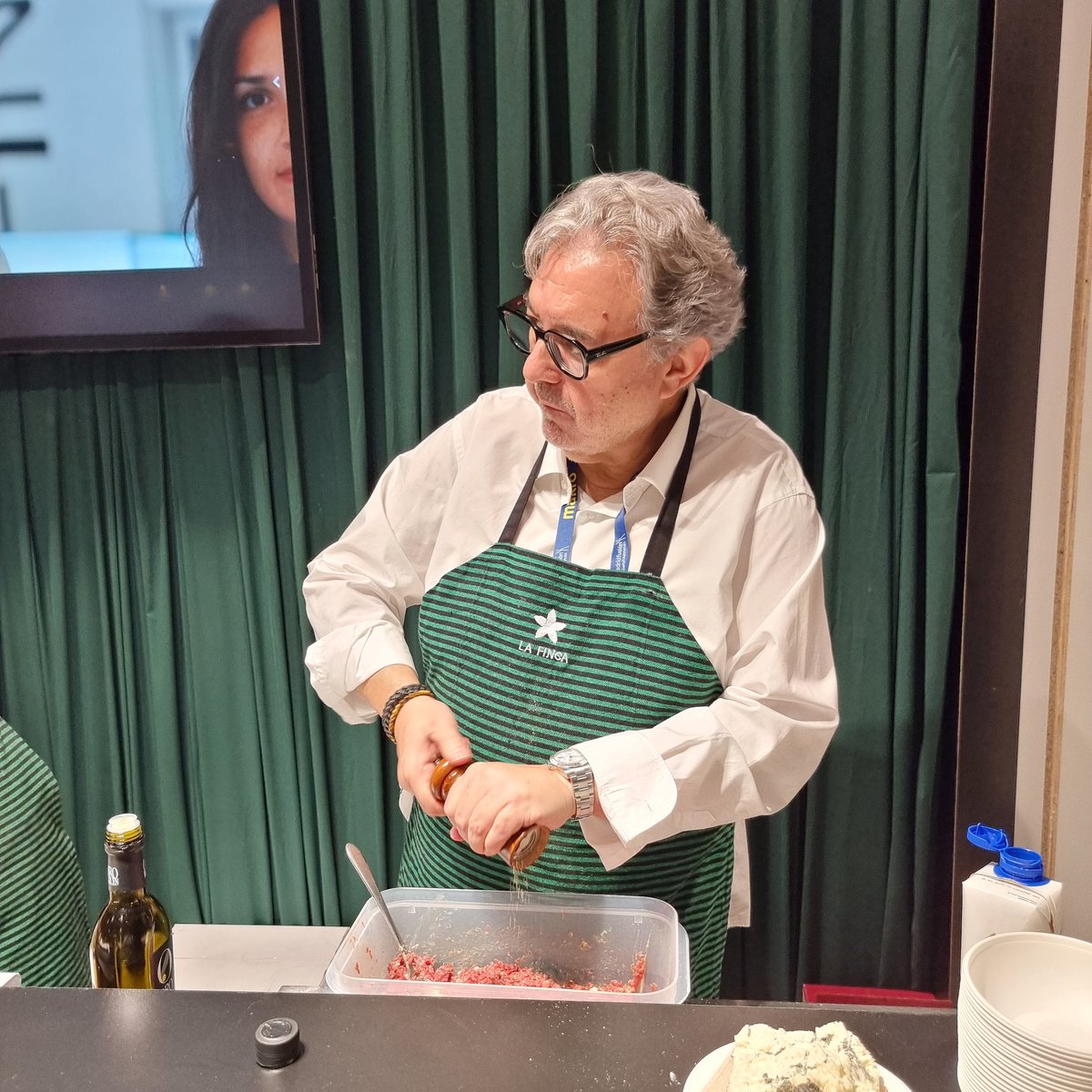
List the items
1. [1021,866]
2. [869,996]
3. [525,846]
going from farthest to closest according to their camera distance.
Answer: [869,996] < [1021,866] < [525,846]

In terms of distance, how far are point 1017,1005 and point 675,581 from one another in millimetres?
704

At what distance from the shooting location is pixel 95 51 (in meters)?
2.10

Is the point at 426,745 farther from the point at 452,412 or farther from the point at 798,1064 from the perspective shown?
the point at 452,412

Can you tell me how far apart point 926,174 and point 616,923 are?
149 centimetres

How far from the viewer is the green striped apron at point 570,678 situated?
1.36 m

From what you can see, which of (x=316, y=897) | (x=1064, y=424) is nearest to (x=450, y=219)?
(x=1064, y=424)

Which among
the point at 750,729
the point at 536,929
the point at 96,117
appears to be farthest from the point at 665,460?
the point at 96,117

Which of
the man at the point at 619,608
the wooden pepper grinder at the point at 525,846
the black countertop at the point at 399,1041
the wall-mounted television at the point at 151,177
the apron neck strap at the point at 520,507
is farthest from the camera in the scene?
the wall-mounted television at the point at 151,177

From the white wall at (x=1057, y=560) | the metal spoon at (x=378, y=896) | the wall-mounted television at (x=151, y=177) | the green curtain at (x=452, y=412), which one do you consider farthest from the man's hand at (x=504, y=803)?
the wall-mounted television at (x=151, y=177)

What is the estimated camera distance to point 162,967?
1.04 metres

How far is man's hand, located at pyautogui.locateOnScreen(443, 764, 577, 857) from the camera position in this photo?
112 centimetres

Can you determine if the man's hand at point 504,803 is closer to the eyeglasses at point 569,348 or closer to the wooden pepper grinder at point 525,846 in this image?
the wooden pepper grinder at point 525,846

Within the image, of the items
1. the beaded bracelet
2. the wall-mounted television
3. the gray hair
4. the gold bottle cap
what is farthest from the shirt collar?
the wall-mounted television

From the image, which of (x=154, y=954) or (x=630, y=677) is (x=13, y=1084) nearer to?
(x=154, y=954)
